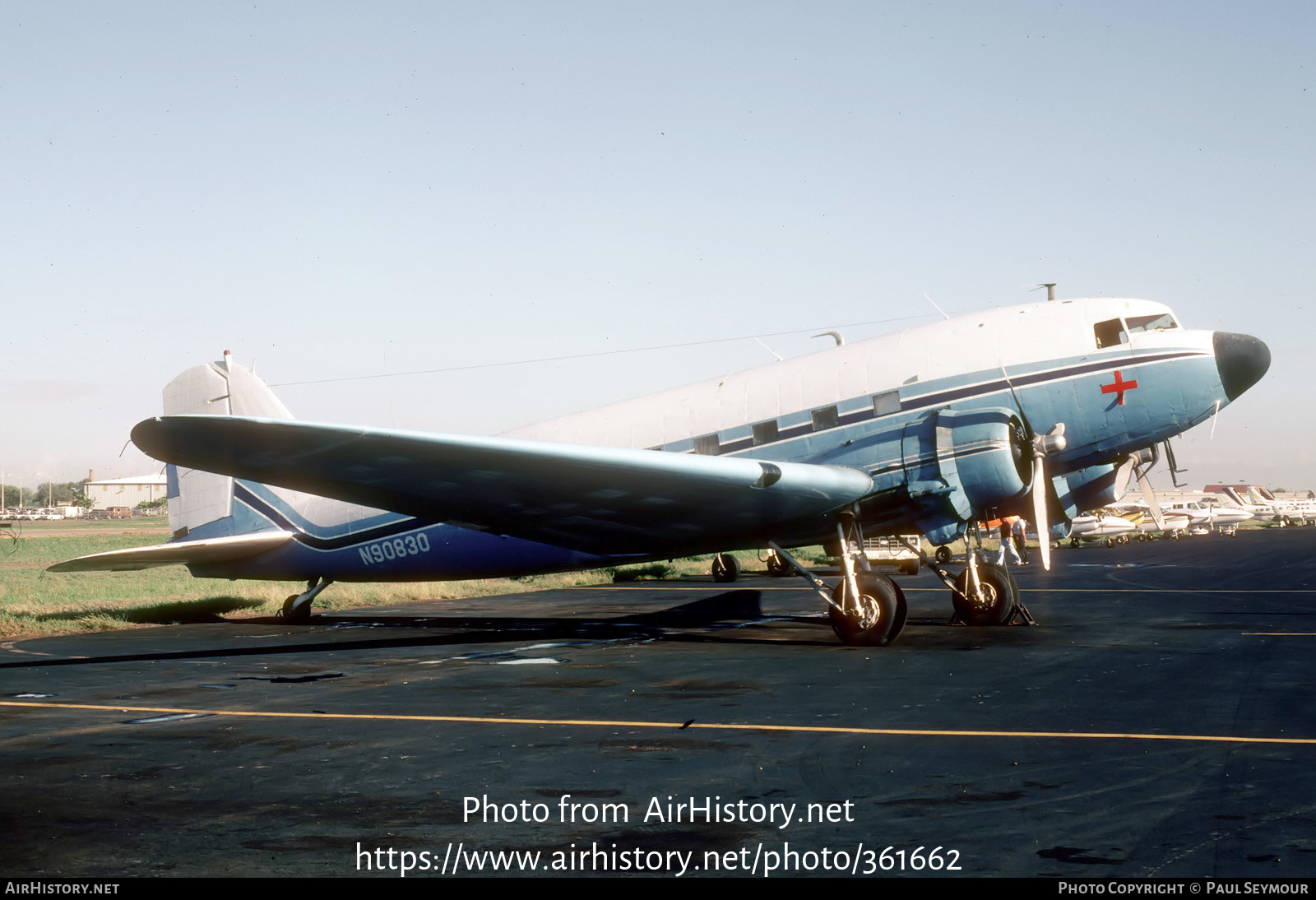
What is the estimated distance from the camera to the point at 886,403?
15.9 metres

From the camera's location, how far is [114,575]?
51.0 meters

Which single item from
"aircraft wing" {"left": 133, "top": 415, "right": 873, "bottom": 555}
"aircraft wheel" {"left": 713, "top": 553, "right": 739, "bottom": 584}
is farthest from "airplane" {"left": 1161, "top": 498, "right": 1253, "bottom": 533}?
"aircraft wing" {"left": 133, "top": 415, "right": 873, "bottom": 555}

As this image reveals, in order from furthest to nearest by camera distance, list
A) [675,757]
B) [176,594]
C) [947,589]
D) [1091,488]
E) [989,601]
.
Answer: [176,594], [947,589], [1091,488], [989,601], [675,757]

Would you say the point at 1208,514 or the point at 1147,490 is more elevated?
the point at 1147,490

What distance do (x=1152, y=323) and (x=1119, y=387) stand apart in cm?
124

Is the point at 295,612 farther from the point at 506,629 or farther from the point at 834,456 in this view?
the point at 834,456

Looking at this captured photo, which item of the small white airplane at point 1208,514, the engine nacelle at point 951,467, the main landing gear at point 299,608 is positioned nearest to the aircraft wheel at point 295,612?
the main landing gear at point 299,608

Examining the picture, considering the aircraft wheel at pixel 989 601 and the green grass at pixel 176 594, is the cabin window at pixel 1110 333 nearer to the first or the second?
the aircraft wheel at pixel 989 601

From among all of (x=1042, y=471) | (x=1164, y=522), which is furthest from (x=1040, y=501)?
(x=1164, y=522)

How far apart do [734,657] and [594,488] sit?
10.5 feet

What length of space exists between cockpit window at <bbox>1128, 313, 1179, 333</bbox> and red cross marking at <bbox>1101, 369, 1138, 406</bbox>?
0.79 metres
